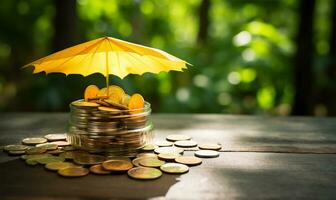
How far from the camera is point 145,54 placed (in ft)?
2.66

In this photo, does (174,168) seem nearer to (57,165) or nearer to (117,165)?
(117,165)

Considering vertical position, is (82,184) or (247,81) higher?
(247,81)

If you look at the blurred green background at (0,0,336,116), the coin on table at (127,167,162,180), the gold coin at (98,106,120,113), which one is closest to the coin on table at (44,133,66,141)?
the gold coin at (98,106,120,113)

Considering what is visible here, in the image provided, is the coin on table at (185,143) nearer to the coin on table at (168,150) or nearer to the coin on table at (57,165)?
the coin on table at (168,150)

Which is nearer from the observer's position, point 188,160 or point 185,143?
point 188,160

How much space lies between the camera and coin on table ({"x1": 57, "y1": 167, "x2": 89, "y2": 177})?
0.71 m

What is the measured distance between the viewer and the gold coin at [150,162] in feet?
2.55

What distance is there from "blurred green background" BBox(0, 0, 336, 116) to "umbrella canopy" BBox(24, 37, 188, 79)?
1.28 m

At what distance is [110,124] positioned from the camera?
32.8 inches

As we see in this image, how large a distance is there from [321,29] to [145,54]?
4.57 meters

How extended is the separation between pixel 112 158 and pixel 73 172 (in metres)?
0.12

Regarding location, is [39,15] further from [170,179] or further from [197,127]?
[170,179]

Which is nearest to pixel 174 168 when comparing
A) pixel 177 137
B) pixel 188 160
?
pixel 188 160

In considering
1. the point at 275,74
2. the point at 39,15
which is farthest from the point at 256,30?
the point at 39,15
